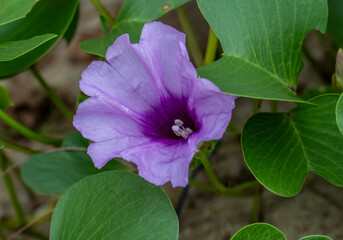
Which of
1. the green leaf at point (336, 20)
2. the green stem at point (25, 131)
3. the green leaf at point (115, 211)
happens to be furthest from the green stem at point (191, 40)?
the green leaf at point (115, 211)

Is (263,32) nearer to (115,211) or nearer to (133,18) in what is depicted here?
(133,18)

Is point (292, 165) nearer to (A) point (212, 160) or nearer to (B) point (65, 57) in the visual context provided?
(A) point (212, 160)

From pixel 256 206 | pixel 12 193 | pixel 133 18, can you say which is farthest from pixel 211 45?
pixel 12 193

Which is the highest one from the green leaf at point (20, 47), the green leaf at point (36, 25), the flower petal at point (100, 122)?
the green leaf at point (20, 47)

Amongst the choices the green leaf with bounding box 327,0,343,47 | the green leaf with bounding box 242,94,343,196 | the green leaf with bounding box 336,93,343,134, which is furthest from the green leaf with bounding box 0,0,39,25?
the green leaf with bounding box 327,0,343,47

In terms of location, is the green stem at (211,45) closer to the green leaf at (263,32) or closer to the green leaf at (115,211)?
the green leaf at (263,32)

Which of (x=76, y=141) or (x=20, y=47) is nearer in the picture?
(x=20, y=47)
